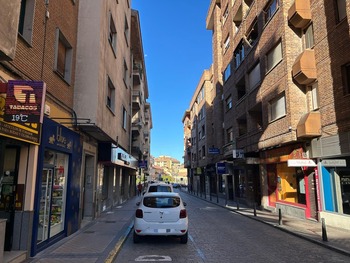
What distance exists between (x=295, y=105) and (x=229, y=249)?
970cm

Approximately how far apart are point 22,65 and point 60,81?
2872mm

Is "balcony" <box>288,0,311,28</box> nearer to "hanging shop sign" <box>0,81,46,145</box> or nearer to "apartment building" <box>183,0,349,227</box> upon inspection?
"apartment building" <box>183,0,349,227</box>

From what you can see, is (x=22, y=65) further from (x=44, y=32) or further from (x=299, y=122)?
(x=299, y=122)

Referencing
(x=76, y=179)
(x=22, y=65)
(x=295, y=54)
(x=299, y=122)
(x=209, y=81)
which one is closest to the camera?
(x=22, y=65)

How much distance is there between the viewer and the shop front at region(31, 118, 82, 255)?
842 cm

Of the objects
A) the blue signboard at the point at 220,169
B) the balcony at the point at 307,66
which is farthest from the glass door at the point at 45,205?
the blue signboard at the point at 220,169

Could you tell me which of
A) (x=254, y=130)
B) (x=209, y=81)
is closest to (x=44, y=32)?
(x=254, y=130)

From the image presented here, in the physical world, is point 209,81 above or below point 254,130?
above

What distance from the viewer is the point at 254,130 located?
2219 centimetres

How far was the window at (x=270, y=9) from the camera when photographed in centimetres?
1878

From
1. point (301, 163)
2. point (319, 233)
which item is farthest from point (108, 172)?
point (319, 233)

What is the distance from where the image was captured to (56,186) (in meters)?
10.2

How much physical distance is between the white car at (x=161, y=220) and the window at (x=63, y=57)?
5.46 m

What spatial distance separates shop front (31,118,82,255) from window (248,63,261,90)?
14.4m
